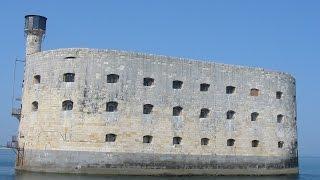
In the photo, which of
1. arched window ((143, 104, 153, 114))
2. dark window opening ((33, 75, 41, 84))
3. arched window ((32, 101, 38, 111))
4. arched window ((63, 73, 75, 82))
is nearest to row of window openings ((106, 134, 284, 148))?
arched window ((143, 104, 153, 114))

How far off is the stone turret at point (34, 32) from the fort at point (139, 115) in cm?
7

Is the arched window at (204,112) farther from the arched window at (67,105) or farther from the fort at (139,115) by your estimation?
the arched window at (67,105)

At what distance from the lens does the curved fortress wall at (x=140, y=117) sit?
1131 inches

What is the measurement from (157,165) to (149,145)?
4.25ft

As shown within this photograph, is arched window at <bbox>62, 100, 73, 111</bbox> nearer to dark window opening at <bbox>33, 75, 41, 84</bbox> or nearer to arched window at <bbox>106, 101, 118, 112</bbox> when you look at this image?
arched window at <bbox>106, 101, 118, 112</bbox>

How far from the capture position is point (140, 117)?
29562mm

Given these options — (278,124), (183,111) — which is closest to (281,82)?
(278,124)

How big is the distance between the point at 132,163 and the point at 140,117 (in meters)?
2.79

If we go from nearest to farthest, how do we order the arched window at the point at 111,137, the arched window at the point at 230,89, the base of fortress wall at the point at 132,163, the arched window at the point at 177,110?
the base of fortress wall at the point at 132,163 → the arched window at the point at 111,137 → the arched window at the point at 177,110 → the arched window at the point at 230,89

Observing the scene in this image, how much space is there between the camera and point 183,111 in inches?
1215

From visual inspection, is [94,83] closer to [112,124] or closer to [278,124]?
[112,124]

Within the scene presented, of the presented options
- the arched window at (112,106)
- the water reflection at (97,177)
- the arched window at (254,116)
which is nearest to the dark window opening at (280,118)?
the arched window at (254,116)

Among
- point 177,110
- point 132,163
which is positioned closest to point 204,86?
point 177,110

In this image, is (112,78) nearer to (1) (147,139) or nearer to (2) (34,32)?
(1) (147,139)
